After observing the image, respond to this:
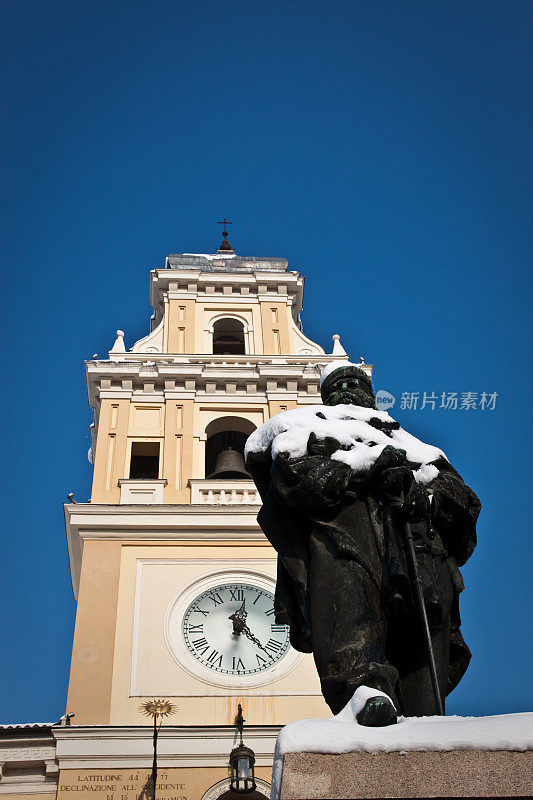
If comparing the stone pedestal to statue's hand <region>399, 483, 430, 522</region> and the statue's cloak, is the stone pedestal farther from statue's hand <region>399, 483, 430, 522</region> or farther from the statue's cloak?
statue's hand <region>399, 483, 430, 522</region>

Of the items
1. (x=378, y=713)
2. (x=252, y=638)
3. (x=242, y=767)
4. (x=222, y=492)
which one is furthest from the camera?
(x=222, y=492)

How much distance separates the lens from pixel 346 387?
504cm

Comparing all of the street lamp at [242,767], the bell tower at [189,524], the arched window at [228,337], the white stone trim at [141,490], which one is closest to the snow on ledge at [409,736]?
the street lamp at [242,767]

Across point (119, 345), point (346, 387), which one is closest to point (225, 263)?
point (119, 345)

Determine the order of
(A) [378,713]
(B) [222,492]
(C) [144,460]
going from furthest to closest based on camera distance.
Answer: (C) [144,460]
(B) [222,492]
(A) [378,713]

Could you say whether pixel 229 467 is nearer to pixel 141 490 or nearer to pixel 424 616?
pixel 141 490

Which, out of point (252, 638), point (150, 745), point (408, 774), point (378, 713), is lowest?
point (408, 774)

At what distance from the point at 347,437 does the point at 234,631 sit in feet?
41.9

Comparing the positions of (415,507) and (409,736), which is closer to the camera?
(409,736)

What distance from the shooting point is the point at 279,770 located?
290cm

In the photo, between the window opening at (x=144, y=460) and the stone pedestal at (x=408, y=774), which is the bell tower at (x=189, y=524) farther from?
the stone pedestal at (x=408, y=774)

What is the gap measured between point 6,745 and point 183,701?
281 centimetres

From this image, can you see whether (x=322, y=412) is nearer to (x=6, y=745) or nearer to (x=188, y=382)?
(x=6, y=745)

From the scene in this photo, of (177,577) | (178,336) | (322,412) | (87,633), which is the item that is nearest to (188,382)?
(178,336)
